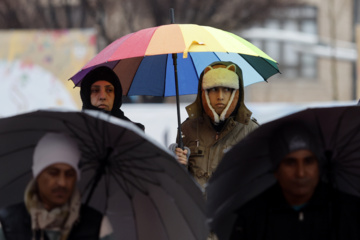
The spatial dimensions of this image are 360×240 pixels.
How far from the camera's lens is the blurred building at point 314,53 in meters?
30.9

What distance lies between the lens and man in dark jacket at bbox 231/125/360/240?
411 centimetres

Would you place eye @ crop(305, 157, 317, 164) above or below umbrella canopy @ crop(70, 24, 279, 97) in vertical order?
below

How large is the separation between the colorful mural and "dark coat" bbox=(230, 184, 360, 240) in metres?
14.4

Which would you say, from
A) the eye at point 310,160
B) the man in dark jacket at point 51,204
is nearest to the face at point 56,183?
the man in dark jacket at point 51,204

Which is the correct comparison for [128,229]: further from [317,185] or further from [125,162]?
[317,185]

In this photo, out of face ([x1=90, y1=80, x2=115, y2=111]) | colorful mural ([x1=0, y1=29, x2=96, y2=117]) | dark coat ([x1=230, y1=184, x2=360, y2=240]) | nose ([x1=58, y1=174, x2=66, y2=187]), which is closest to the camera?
nose ([x1=58, y1=174, x2=66, y2=187])

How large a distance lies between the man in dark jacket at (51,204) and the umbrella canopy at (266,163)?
60 cm

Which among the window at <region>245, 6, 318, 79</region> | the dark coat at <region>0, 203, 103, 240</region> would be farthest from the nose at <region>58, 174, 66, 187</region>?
the window at <region>245, 6, 318, 79</region>

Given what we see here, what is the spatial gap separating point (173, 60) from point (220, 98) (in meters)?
0.70

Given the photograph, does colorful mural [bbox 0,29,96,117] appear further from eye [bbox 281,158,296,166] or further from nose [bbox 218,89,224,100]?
eye [bbox 281,158,296,166]

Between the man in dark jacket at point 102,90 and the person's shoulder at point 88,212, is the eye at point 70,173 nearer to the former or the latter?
Answer: the person's shoulder at point 88,212

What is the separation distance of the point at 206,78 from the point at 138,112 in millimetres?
7352

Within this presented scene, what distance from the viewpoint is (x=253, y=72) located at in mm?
6648

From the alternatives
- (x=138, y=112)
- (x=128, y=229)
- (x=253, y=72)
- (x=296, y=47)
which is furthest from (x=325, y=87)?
(x=128, y=229)
